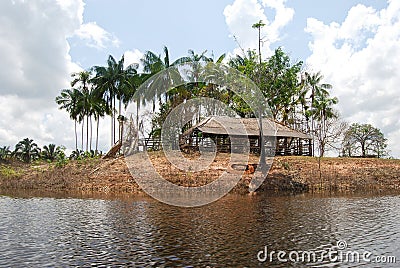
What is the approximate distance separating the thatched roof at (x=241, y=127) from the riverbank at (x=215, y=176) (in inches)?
115

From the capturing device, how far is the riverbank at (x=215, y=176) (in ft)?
106

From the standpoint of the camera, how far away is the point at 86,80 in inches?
2397

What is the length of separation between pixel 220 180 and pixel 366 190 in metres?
12.1

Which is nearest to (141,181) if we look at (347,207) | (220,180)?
(220,180)

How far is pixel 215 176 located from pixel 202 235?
60.6 ft

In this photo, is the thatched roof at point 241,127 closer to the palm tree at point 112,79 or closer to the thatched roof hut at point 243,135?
the thatched roof hut at point 243,135

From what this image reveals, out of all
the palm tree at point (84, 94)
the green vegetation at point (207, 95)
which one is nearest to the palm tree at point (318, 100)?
the green vegetation at point (207, 95)

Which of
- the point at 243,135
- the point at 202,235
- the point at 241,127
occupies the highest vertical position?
the point at 241,127

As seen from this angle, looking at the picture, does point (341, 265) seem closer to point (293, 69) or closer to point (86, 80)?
point (293, 69)

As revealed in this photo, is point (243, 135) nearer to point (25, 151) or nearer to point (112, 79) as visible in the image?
point (112, 79)

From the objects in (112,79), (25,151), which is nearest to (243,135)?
(112,79)

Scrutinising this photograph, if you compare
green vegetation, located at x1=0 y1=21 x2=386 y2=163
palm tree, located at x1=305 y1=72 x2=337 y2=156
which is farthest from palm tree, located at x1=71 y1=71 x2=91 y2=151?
palm tree, located at x1=305 y1=72 x2=337 y2=156

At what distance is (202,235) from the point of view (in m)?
14.2

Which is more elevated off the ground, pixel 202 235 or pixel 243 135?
pixel 243 135
